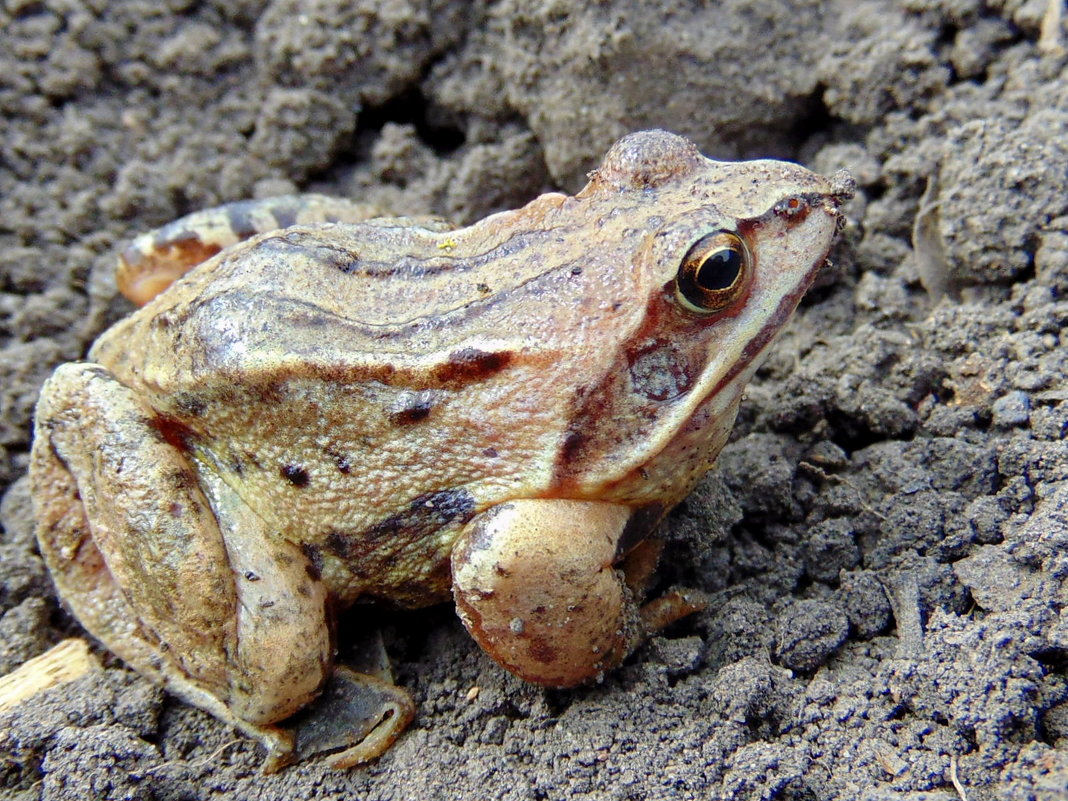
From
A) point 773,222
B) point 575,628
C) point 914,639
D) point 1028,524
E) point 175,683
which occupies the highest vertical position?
point 773,222

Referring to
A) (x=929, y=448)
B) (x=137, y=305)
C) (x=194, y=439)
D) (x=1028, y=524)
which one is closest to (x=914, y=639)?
(x=1028, y=524)

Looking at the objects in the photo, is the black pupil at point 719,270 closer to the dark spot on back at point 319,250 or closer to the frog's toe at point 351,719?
the dark spot on back at point 319,250

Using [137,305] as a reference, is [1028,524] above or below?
above

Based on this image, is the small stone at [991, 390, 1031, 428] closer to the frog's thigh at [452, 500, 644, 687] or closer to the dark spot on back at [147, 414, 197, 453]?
the frog's thigh at [452, 500, 644, 687]

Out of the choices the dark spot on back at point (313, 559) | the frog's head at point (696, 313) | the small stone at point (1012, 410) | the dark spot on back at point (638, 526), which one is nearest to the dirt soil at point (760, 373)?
the small stone at point (1012, 410)

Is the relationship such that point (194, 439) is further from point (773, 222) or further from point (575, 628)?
point (773, 222)

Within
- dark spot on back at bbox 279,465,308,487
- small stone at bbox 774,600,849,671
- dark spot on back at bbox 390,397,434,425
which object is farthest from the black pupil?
dark spot on back at bbox 279,465,308,487

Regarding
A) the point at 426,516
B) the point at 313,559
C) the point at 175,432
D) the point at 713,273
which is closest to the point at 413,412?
the point at 426,516
